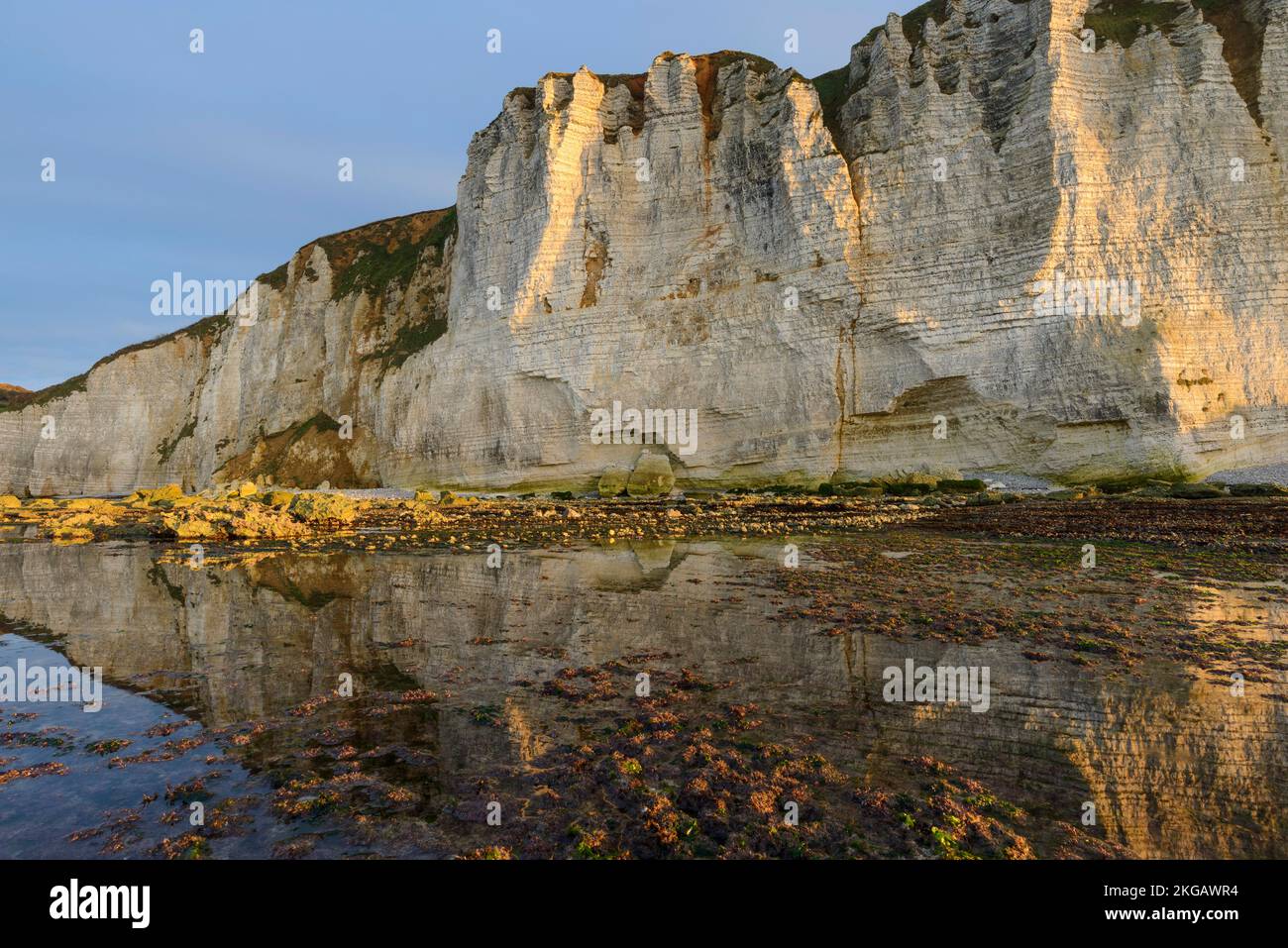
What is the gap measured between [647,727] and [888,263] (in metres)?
34.1

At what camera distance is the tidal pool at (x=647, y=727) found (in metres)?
3.77

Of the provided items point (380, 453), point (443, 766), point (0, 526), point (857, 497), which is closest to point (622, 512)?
point (857, 497)

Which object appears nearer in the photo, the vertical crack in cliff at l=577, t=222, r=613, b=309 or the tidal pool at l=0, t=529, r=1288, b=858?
the tidal pool at l=0, t=529, r=1288, b=858

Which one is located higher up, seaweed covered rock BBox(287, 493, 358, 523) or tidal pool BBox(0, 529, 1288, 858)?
seaweed covered rock BBox(287, 493, 358, 523)

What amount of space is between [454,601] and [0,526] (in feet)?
92.5

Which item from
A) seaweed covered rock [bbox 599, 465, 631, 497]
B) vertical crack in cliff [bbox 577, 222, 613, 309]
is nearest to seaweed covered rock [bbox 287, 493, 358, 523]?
seaweed covered rock [bbox 599, 465, 631, 497]

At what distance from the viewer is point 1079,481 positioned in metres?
30.5

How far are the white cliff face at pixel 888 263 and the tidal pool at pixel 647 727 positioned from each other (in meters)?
24.2

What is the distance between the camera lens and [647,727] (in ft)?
17.7

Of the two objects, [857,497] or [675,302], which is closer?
[857,497]

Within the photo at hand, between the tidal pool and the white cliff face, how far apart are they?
24.2 m

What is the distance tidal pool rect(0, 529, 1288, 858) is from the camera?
377cm

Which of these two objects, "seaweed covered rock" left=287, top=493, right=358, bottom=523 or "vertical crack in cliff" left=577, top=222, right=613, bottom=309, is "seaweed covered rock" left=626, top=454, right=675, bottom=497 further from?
"seaweed covered rock" left=287, top=493, right=358, bottom=523
